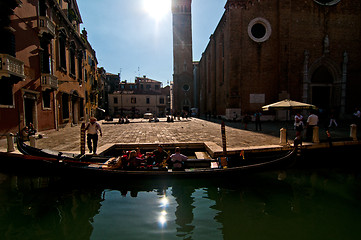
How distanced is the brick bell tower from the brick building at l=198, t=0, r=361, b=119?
2478 centimetres

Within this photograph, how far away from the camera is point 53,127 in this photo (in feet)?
45.0

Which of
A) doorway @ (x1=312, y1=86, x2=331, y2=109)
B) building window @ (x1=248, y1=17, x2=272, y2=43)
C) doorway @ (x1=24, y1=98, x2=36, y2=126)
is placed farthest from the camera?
doorway @ (x1=312, y1=86, x2=331, y2=109)

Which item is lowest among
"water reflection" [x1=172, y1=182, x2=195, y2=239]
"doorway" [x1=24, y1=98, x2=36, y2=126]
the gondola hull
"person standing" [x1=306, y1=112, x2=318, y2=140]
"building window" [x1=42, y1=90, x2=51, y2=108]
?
"water reflection" [x1=172, y1=182, x2=195, y2=239]

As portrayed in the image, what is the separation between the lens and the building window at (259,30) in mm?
19266

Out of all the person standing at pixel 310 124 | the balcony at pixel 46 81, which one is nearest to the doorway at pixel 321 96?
the person standing at pixel 310 124

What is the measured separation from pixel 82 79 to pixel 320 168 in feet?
72.0

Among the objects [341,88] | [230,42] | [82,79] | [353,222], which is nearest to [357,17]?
[341,88]

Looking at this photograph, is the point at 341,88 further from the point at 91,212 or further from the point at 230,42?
the point at 91,212

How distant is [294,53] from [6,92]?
24.0m

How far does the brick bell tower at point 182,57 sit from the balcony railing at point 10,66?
114 ft

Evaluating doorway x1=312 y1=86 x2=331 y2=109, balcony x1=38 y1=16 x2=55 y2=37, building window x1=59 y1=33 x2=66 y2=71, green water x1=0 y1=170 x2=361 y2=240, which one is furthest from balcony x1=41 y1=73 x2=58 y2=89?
doorway x1=312 y1=86 x2=331 y2=109

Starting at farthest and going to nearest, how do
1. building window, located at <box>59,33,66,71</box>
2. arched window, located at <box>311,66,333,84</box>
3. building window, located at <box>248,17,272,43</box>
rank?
arched window, located at <box>311,66,333,84</box>, building window, located at <box>248,17,272,43</box>, building window, located at <box>59,33,66,71</box>

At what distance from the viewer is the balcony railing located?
8.59m

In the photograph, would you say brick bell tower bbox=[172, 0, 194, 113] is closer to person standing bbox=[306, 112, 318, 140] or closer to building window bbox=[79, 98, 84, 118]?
building window bbox=[79, 98, 84, 118]
